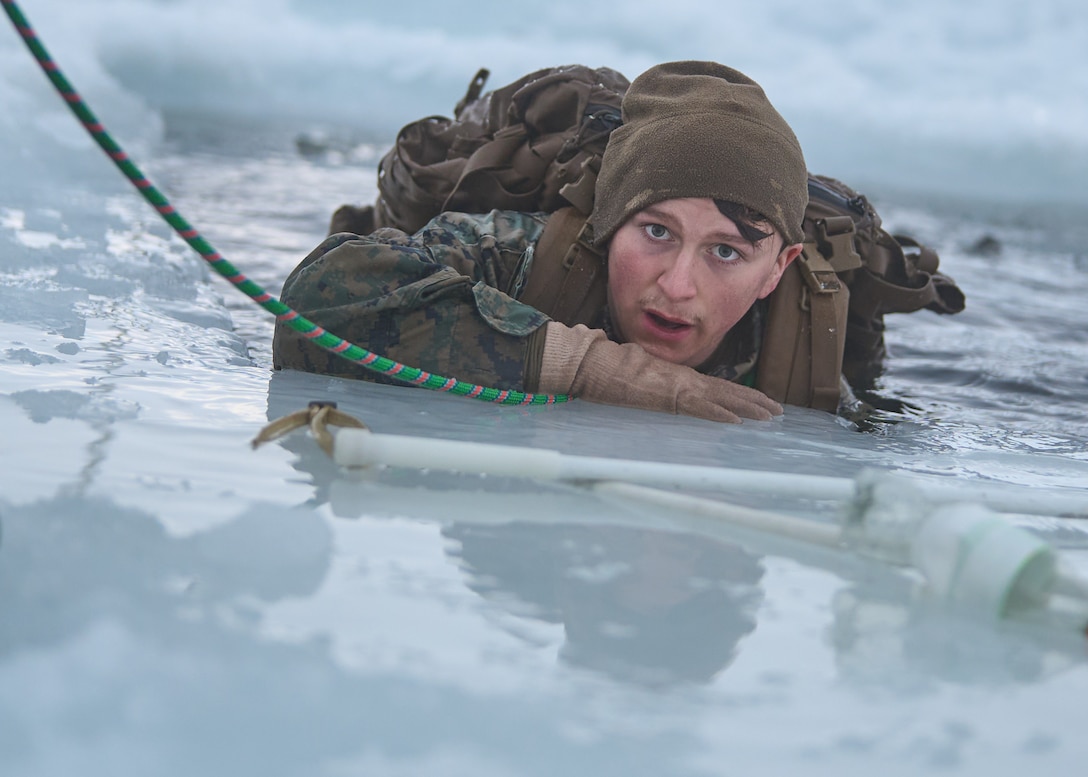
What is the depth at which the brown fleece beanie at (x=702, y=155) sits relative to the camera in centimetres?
272

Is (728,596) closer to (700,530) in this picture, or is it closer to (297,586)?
(700,530)

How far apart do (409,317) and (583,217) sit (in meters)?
0.80

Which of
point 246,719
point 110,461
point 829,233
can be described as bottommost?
point 246,719

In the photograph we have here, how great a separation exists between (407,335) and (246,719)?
5.18 ft

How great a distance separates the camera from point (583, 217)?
3.05 metres

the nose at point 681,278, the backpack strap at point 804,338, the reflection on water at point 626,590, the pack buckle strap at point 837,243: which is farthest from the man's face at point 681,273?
the reflection on water at point 626,590

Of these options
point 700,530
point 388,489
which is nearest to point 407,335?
point 388,489

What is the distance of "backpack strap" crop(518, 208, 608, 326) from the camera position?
2955mm

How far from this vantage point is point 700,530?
5.02ft

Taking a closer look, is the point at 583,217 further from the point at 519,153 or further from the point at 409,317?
the point at 409,317

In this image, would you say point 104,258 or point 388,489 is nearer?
point 388,489

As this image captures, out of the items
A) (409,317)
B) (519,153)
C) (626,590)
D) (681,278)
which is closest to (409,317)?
(409,317)

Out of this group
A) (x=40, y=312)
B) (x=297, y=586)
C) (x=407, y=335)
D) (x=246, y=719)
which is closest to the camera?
(x=246, y=719)

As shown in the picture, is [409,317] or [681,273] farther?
[681,273]
